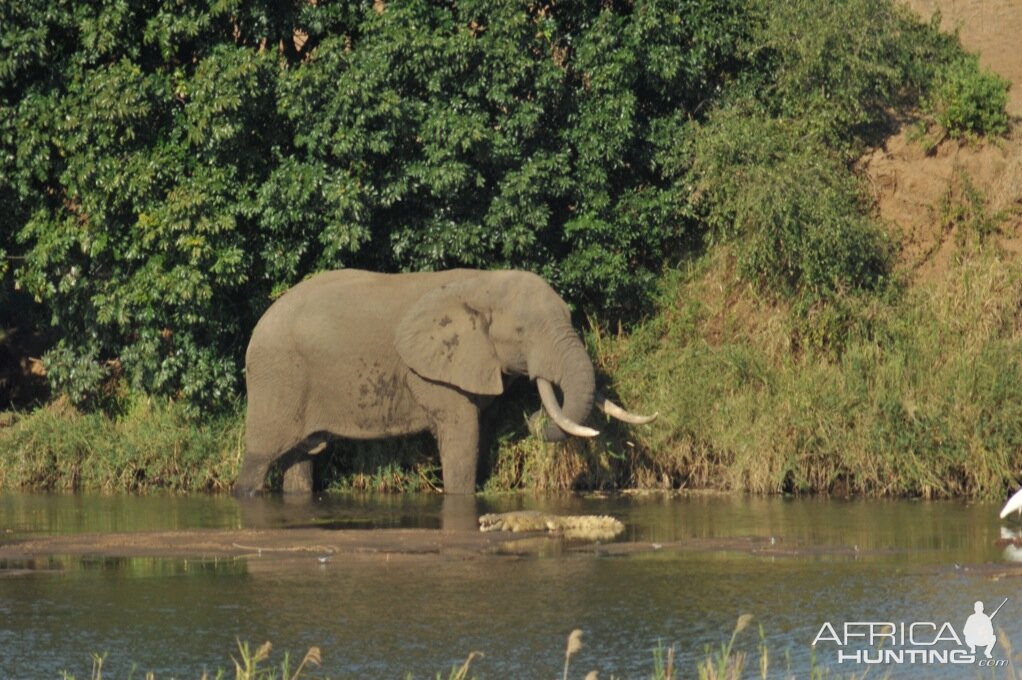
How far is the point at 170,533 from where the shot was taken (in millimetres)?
15211

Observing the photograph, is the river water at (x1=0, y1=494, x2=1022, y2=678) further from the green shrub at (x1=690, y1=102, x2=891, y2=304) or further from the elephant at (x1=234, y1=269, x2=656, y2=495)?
the green shrub at (x1=690, y1=102, x2=891, y2=304)

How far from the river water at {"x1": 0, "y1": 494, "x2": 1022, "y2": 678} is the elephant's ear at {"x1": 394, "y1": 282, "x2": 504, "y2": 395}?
1.82 m

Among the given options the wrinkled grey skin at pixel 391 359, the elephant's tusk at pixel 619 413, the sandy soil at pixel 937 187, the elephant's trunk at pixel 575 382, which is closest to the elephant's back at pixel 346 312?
the wrinkled grey skin at pixel 391 359

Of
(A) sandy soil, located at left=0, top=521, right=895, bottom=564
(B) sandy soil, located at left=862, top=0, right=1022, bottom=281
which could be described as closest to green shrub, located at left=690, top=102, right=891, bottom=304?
(B) sandy soil, located at left=862, top=0, right=1022, bottom=281

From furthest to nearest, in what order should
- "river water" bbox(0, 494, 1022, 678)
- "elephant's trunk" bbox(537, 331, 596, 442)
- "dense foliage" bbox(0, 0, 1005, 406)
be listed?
"dense foliage" bbox(0, 0, 1005, 406)
"elephant's trunk" bbox(537, 331, 596, 442)
"river water" bbox(0, 494, 1022, 678)

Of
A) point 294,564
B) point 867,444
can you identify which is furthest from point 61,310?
point 867,444

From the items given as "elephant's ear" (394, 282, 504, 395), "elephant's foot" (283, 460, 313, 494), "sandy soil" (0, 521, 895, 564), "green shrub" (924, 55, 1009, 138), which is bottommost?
"sandy soil" (0, 521, 895, 564)

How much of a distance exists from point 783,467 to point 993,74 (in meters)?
6.19

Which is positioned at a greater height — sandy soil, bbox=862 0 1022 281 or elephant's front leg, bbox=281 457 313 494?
sandy soil, bbox=862 0 1022 281

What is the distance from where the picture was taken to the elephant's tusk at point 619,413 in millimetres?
17297

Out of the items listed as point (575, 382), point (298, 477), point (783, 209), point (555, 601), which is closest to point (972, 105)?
point (783, 209)

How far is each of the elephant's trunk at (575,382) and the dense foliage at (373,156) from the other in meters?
1.72

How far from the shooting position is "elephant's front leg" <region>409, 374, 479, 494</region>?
17.8 meters

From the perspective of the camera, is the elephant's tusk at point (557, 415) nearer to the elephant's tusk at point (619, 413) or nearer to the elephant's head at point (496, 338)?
the elephant's head at point (496, 338)
